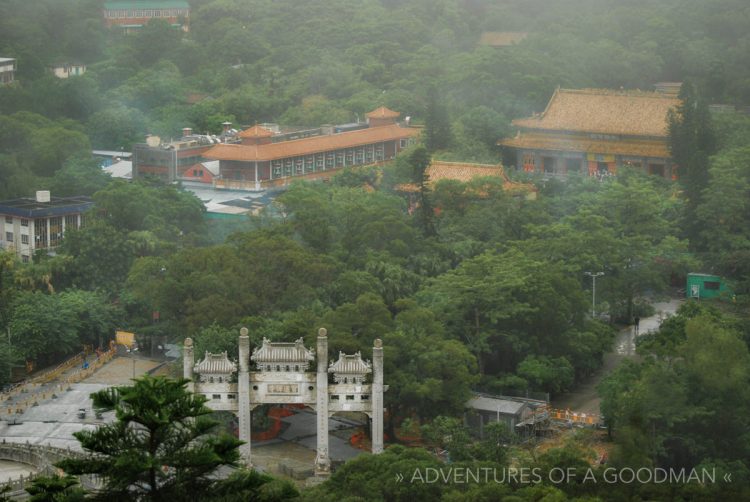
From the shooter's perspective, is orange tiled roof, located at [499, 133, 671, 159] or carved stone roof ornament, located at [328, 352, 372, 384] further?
orange tiled roof, located at [499, 133, 671, 159]

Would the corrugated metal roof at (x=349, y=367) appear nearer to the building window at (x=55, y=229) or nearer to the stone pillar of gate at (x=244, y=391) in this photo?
the stone pillar of gate at (x=244, y=391)

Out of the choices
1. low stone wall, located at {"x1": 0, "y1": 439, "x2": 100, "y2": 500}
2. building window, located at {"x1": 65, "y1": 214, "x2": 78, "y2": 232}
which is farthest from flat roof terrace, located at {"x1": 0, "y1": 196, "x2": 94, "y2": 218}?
low stone wall, located at {"x1": 0, "y1": 439, "x2": 100, "y2": 500}

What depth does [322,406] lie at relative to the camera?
32469 mm

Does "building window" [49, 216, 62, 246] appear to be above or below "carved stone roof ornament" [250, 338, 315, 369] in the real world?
above

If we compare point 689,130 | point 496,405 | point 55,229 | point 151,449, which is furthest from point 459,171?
point 151,449

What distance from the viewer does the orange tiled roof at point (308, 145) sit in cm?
5472

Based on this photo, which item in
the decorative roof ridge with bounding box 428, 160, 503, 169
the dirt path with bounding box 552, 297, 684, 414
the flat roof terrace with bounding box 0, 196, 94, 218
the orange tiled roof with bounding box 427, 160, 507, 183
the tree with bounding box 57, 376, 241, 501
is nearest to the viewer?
the tree with bounding box 57, 376, 241, 501

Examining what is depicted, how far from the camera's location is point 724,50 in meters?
74.8

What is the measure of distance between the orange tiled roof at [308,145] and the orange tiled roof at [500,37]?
23078mm

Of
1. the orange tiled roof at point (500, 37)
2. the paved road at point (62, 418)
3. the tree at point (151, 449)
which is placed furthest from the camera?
the orange tiled roof at point (500, 37)

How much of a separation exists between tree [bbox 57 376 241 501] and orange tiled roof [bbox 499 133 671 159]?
35.0 metres

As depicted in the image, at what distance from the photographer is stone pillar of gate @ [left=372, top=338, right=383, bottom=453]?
32.4 metres

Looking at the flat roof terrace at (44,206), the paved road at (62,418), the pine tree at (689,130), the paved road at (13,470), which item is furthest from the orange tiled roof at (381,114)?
the paved road at (13,470)

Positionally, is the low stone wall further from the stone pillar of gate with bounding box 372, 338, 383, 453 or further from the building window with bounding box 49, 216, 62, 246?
the building window with bounding box 49, 216, 62, 246
